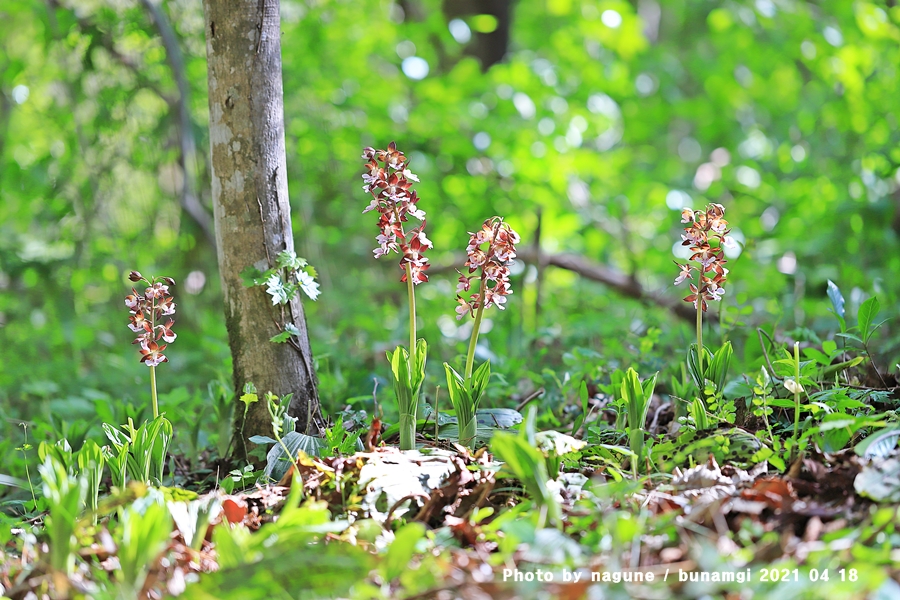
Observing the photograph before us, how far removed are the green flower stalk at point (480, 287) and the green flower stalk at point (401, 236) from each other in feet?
0.39

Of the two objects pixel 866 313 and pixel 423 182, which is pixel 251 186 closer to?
pixel 866 313

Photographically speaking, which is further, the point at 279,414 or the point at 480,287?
the point at 279,414

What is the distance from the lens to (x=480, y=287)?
1.90 m

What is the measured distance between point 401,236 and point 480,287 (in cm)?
30

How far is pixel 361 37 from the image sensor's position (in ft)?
18.8

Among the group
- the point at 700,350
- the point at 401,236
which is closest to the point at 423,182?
the point at 401,236

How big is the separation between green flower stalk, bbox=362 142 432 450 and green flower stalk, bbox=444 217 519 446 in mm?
118

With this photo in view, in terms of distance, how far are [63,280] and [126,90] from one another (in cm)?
142

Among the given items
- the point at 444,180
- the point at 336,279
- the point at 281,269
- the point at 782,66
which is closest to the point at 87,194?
the point at 336,279

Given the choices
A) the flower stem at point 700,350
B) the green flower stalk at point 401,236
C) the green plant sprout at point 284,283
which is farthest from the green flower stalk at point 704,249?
the green plant sprout at point 284,283

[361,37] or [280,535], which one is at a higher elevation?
[361,37]

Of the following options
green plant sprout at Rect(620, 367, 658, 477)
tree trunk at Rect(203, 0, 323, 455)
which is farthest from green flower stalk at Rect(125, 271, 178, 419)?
green plant sprout at Rect(620, 367, 658, 477)

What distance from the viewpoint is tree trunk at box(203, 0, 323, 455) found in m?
2.13

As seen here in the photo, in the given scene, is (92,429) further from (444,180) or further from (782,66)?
(782,66)
